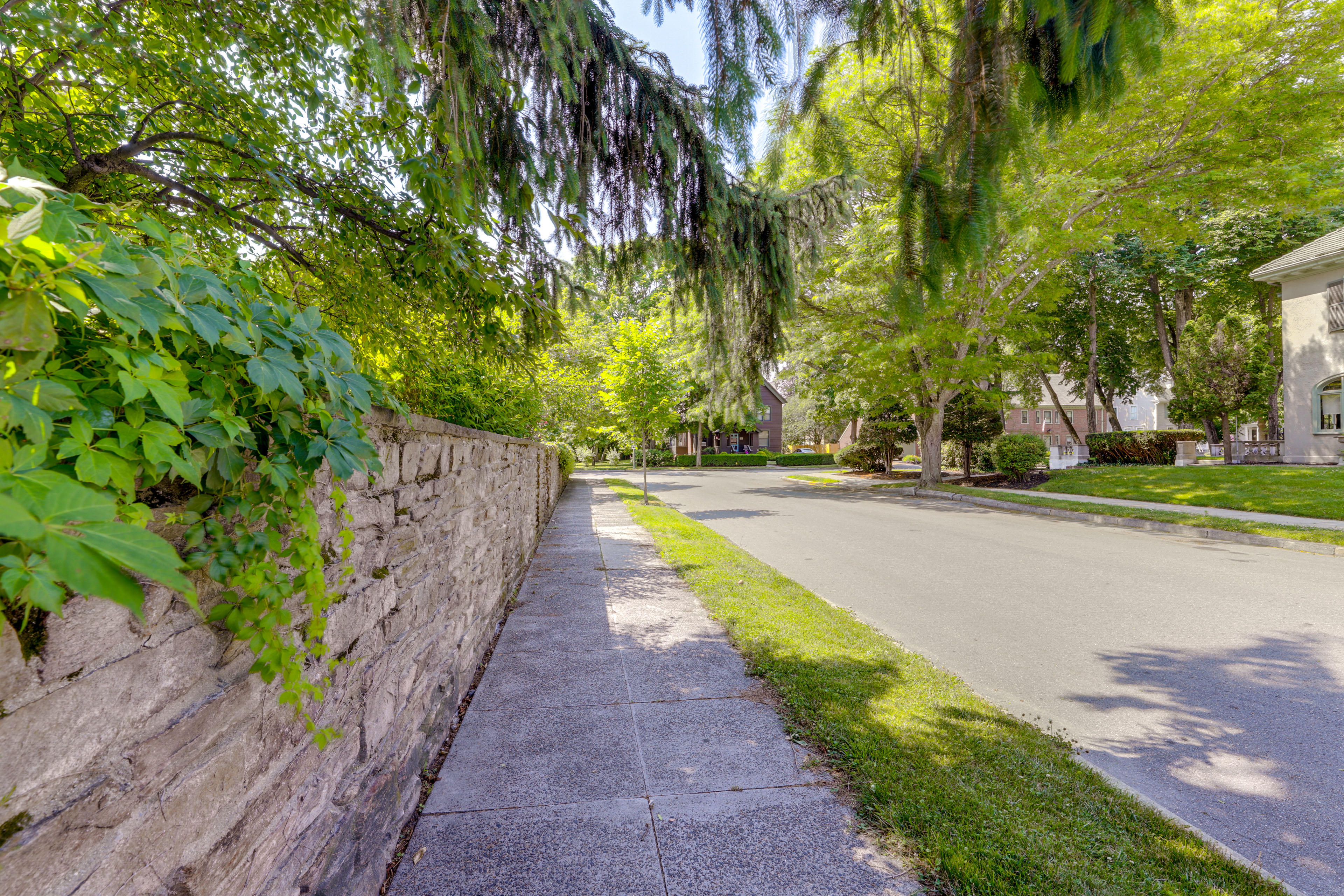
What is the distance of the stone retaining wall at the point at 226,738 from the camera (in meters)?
0.94

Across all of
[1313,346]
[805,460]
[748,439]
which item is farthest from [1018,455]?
[748,439]

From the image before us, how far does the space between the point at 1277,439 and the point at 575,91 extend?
102ft

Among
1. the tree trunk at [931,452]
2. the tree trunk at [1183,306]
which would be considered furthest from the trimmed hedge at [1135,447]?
the tree trunk at [931,452]

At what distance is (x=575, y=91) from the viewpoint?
11.0 ft

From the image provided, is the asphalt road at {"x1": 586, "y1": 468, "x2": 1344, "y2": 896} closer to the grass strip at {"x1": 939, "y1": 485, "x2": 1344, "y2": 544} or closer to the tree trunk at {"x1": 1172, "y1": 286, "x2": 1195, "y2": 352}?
the grass strip at {"x1": 939, "y1": 485, "x2": 1344, "y2": 544}

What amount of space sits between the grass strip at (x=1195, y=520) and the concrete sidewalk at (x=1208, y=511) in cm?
20

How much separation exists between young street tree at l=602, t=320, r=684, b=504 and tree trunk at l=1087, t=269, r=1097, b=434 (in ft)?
64.7

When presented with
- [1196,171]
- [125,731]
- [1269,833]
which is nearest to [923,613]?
[1269,833]

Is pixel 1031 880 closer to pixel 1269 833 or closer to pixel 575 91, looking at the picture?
pixel 1269 833

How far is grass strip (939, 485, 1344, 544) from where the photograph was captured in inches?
350

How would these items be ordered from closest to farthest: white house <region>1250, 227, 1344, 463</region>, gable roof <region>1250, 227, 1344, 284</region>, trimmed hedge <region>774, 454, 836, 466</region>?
gable roof <region>1250, 227, 1344, 284</region>
white house <region>1250, 227, 1344, 463</region>
trimmed hedge <region>774, 454, 836, 466</region>

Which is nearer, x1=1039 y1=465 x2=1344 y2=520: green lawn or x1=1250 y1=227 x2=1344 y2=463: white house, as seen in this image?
x1=1039 y1=465 x2=1344 y2=520: green lawn

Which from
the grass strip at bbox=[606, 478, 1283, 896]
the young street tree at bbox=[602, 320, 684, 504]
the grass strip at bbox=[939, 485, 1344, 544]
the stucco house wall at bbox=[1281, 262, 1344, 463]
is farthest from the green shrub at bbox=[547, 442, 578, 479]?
the stucco house wall at bbox=[1281, 262, 1344, 463]

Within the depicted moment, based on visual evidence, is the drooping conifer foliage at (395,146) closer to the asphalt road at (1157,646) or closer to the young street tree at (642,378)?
the asphalt road at (1157,646)
